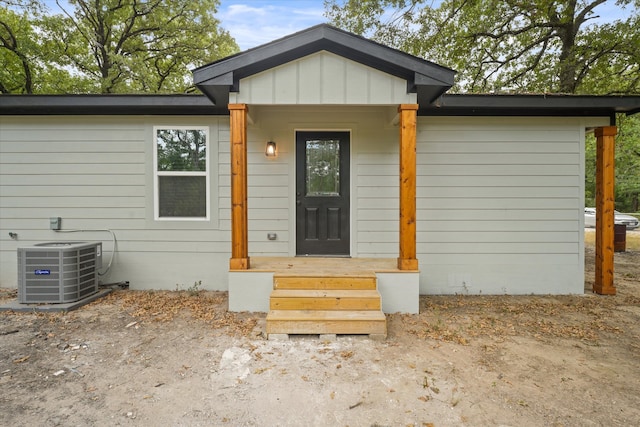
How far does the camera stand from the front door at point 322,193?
459 cm

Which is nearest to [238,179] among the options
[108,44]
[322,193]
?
[322,193]

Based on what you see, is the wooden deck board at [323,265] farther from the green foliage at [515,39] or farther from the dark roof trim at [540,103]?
the green foliage at [515,39]

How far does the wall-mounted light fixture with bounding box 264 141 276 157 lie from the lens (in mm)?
4410

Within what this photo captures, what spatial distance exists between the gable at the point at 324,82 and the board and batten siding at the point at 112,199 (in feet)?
4.31

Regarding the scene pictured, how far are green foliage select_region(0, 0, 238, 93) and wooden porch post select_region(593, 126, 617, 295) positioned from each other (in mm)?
10452

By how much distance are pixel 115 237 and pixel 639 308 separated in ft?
22.6

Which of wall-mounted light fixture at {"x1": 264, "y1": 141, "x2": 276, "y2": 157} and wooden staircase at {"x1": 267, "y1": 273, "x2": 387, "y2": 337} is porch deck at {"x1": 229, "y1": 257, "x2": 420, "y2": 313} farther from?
wall-mounted light fixture at {"x1": 264, "y1": 141, "x2": 276, "y2": 157}

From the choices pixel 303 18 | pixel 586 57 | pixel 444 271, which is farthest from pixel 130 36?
pixel 586 57

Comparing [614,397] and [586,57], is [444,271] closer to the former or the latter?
[614,397]

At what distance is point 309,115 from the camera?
455cm

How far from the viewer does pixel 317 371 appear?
2410mm

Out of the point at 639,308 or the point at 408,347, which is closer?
the point at 408,347

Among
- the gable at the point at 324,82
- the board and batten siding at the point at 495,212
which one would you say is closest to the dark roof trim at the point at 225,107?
the board and batten siding at the point at 495,212

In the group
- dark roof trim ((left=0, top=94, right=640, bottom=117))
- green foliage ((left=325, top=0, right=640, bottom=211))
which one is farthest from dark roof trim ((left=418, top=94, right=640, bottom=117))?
green foliage ((left=325, top=0, right=640, bottom=211))
